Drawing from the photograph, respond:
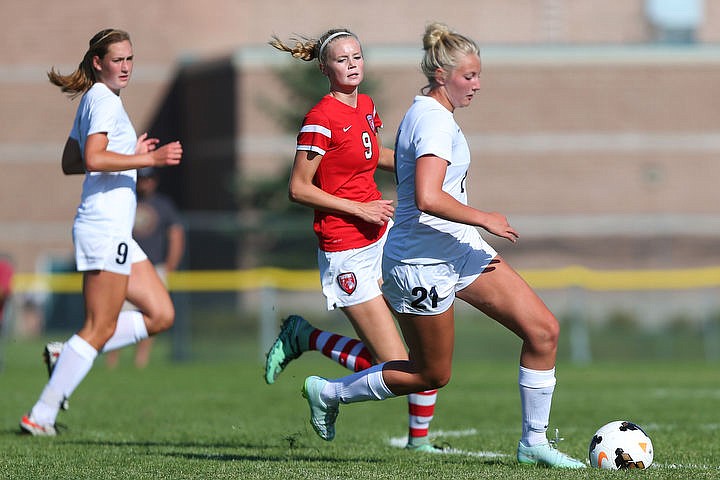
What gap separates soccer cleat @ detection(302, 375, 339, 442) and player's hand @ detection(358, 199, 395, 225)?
34.3 inches

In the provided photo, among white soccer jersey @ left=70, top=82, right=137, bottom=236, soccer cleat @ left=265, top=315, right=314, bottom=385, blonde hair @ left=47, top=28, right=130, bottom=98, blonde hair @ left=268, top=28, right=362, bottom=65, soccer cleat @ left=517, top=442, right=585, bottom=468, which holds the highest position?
blonde hair @ left=268, top=28, right=362, bottom=65

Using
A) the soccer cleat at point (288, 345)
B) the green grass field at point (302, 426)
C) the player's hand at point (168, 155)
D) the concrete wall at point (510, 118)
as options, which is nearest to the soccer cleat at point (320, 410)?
the green grass field at point (302, 426)

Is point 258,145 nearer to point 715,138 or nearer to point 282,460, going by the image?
point 715,138

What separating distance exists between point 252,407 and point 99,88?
3.82m

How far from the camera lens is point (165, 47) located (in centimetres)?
4122

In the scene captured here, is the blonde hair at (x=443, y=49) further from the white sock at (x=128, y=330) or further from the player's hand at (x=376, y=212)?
the white sock at (x=128, y=330)

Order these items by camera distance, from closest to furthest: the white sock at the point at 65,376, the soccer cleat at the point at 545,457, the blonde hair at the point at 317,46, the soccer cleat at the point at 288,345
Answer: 1. the soccer cleat at the point at 545,457
2. the blonde hair at the point at 317,46
3. the soccer cleat at the point at 288,345
4. the white sock at the point at 65,376

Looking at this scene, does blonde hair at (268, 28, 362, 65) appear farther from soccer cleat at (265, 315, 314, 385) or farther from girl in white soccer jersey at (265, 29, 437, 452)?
soccer cleat at (265, 315, 314, 385)

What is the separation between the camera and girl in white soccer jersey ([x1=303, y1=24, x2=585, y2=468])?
20.2 feet

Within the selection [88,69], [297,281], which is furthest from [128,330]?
[297,281]

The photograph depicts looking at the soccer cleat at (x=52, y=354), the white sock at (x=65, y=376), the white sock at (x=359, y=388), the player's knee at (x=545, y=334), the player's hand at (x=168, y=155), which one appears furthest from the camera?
the soccer cleat at (x=52, y=354)

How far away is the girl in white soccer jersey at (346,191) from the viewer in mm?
6730

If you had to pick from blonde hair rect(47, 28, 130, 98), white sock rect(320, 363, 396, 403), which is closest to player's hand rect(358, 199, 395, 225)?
white sock rect(320, 363, 396, 403)

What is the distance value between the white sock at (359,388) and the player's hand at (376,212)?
742mm
